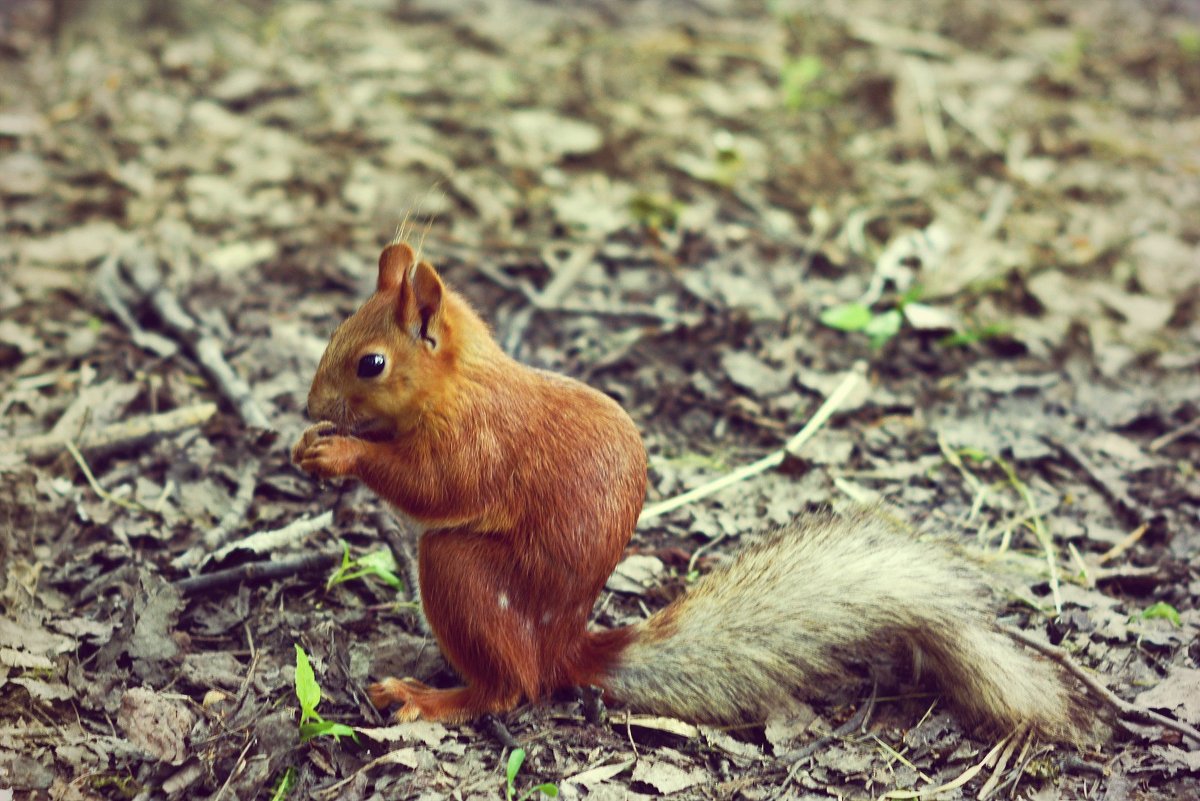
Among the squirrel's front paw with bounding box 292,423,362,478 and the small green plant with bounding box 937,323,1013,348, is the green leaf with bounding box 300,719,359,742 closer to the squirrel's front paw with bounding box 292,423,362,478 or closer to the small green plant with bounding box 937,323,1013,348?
the squirrel's front paw with bounding box 292,423,362,478

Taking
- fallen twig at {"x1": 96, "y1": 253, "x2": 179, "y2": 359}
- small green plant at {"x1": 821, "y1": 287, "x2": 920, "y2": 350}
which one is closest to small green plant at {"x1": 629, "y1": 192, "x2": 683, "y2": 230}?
small green plant at {"x1": 821, "y1": 287, "x2": 920, "y2": 350}

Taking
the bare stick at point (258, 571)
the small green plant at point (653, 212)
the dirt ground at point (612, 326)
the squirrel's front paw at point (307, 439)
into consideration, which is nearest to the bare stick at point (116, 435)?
the dirt ground at point (612, 326)

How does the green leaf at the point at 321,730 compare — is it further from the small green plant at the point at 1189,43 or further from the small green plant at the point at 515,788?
the small green plant at the point at 1189,43

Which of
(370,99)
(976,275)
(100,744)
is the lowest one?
(100,744)

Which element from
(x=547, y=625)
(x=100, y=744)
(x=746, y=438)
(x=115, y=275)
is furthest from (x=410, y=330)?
(x=115, y=275)

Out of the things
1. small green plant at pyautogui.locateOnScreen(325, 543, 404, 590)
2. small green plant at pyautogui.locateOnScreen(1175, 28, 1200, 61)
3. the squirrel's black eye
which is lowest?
small green plant at pyautogui.locateOnScreen(325, 543, 404, 590)

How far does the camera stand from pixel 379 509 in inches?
127

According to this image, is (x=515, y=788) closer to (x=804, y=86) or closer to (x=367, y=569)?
(x=367, y=569)

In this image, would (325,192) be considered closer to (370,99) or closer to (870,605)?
(370,99)

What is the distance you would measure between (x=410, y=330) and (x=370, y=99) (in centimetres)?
330

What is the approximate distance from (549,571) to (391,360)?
603 millimetres

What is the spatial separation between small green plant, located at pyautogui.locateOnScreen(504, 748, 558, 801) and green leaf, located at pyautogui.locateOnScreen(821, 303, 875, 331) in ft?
7.41

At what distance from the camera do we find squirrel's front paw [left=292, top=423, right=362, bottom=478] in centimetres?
247

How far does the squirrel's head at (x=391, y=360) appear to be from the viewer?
2508mm
